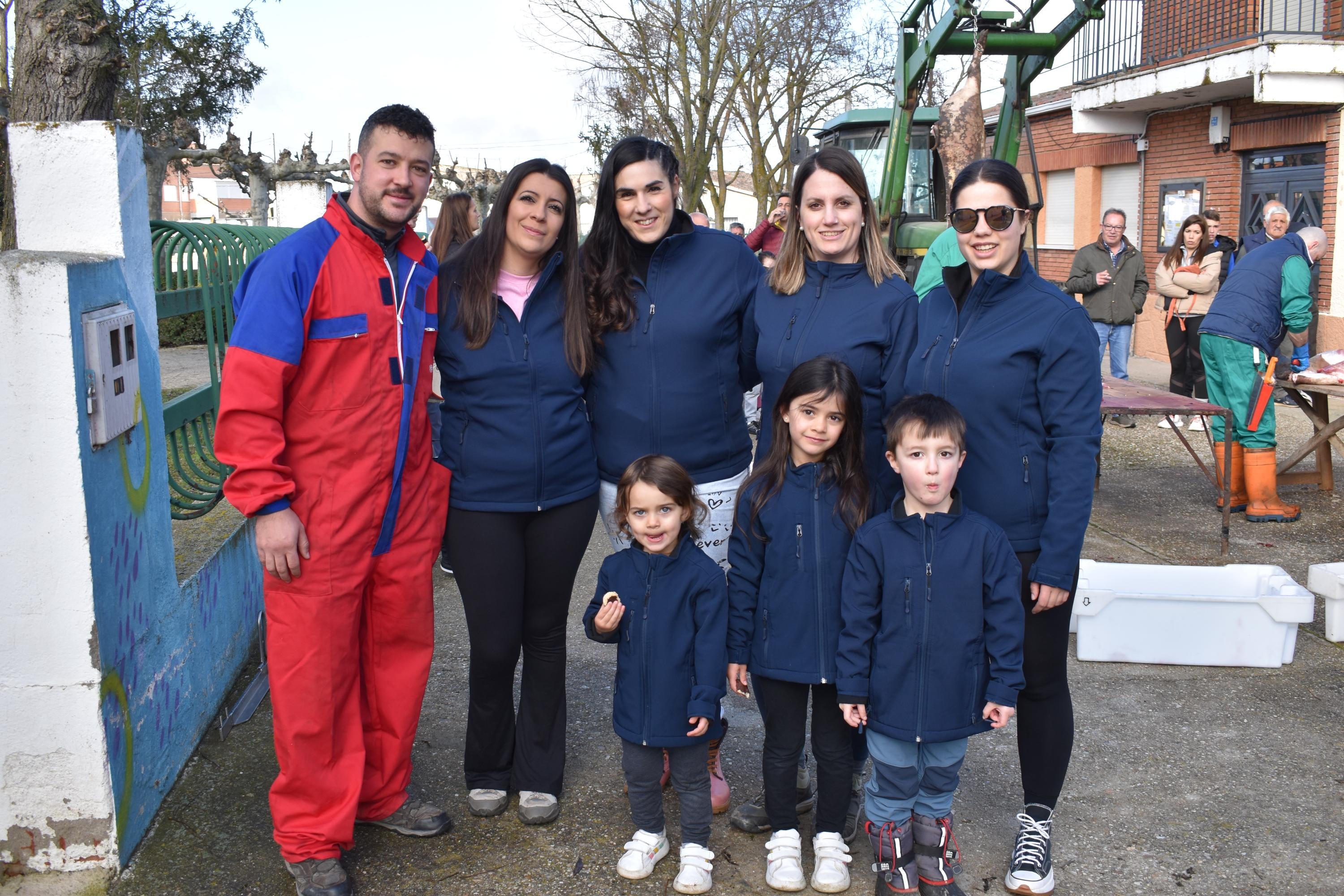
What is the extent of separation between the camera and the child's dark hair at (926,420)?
8.81 feet

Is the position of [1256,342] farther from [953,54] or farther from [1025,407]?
[1025,407]

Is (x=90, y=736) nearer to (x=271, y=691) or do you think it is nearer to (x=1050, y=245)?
(x=271, y=691)

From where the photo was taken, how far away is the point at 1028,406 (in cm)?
276

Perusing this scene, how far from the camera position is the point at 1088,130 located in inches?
621

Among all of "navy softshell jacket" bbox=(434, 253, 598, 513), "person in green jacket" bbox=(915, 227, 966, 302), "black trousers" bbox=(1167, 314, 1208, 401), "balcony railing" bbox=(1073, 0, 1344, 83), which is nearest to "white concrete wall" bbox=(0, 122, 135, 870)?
"navy softshell jacket" bbox=(434, 253, 598, 513)

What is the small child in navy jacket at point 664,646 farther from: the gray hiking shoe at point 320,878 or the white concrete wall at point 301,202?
the white concrete wall at point 301,202

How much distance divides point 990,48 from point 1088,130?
24.3 feet

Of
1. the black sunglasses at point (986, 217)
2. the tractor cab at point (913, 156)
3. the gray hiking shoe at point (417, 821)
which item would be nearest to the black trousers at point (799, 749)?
the gray hiking shoe at point (417, 821)

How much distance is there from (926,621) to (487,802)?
1462 millimetres

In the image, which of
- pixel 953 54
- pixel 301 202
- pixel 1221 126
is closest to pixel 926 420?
Result: pixel 301 202

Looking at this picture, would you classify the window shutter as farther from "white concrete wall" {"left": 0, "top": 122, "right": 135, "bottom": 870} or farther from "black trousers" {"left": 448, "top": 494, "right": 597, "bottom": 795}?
"white concrete wall" {"left": 0, "top": 122, "right": 135, "bottom": 870}

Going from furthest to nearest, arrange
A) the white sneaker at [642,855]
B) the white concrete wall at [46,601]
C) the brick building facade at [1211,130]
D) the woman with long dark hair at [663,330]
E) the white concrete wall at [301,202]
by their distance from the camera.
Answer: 1. the brick building facade at [1211,130]
2. the white concrete wall at [301,202]
3. the woman with long dark hair at [663,330]
4. the white sneaker at [642,855]
5. the white concrete wall at [46,601]

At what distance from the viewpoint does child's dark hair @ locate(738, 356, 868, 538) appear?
2863 millimetres

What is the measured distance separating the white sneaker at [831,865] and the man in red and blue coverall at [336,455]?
123cm
